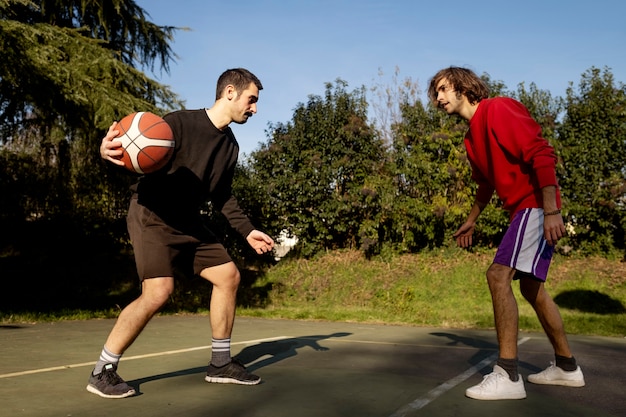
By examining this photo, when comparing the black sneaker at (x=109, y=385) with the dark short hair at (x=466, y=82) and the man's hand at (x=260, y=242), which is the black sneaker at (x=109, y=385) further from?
the dark short hair at (x=466, y=82)

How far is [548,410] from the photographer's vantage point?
134 inches

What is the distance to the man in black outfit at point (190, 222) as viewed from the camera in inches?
149

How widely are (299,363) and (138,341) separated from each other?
2.44 meters

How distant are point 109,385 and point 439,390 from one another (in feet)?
6.67

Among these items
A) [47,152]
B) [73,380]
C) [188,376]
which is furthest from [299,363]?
[47,152]

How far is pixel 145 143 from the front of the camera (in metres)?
3.64

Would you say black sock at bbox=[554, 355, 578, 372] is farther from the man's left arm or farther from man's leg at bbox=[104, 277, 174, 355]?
man's leg at bbox=[104, 277, 174, 355]

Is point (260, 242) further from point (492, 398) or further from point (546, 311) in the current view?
point (546, 311)

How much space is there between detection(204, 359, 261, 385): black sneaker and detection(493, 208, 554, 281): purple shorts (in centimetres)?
180

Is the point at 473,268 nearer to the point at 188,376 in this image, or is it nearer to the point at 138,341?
the point at 138,341

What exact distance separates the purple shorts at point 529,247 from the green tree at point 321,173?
40.8 feet

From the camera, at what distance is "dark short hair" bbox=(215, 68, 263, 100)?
4184 mm

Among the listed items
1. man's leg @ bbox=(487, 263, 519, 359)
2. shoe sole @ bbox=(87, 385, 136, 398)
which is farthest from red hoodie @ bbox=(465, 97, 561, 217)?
shoe sole @ bbox=(87, 385, 136, 398)

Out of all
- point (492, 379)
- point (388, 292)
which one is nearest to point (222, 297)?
point (492, 379)
